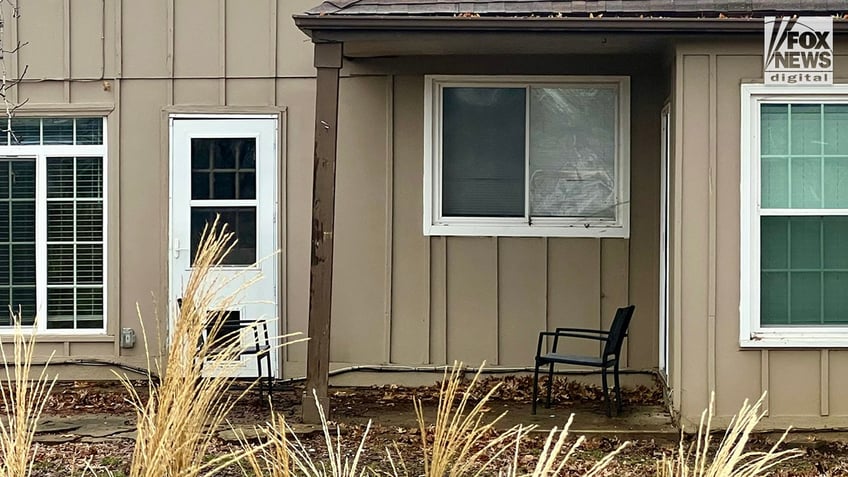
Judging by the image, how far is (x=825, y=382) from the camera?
6.02 m

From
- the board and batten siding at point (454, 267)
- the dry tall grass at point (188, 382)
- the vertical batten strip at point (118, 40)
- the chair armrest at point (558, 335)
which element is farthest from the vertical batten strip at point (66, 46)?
the dry tall grass at point (188, 382)

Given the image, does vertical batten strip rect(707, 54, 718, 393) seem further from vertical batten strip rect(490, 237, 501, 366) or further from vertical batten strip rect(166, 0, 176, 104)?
vertical batten strip rect(166, 0, 176, 104)

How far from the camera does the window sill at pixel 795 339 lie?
6012 millimetres

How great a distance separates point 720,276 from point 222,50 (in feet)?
13.8

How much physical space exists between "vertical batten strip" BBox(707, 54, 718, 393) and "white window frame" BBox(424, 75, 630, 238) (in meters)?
1.56

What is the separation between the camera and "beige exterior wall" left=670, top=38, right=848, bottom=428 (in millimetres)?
6031

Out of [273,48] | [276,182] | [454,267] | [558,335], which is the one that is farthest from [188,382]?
[273,48]

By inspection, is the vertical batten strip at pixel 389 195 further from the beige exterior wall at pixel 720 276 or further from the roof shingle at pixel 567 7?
the beige exterior wall at pixel 720 276

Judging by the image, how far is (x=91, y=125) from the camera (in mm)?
7941

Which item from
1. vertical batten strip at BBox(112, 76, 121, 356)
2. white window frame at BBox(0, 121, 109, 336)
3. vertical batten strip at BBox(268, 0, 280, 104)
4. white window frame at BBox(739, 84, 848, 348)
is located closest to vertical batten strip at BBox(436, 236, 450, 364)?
vertical batten strip at BBox(268, 0, 280, 104)

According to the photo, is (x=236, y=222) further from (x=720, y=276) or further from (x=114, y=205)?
(x=720, y=276)

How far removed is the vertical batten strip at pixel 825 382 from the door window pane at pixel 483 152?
2526mm

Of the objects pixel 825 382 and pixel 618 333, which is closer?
pixel 825 382

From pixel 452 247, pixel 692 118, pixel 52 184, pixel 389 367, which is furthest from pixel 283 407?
pixel 692 118
